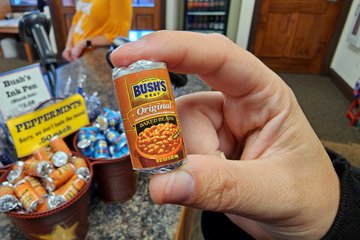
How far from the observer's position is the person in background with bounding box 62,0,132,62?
1.27 m

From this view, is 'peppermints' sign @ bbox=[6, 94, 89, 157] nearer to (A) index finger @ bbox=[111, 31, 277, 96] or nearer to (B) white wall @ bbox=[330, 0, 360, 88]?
(A) index finger @ bbox=[111, 31, 277, 96]

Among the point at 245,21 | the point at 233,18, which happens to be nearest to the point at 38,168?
the point at 245,21

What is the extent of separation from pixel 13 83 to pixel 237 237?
591mm

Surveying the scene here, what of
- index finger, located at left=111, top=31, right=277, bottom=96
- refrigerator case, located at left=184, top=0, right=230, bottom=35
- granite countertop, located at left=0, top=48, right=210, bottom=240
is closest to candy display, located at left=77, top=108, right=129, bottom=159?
granite countertop, located at left=0, top=48, right=210, bottom=240

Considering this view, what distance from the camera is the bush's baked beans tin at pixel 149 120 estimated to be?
30 cm

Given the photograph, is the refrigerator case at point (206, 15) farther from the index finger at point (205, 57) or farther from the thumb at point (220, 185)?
the thumb at point (220, 185)

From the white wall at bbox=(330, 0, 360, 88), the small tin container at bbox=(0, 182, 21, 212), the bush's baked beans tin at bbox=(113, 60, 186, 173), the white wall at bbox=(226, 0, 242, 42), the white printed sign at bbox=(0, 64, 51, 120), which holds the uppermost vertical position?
the bush's baked beans tin at bbox=(113, 60, 186, 173)

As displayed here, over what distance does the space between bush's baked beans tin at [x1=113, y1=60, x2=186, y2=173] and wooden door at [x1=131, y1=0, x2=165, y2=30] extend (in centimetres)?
303

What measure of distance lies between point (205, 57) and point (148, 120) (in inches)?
6.1

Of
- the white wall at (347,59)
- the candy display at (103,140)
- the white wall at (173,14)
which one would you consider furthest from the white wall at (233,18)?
the candy display at (103,140)

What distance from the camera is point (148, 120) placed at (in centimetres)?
30

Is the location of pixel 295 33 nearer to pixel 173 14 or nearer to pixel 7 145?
pixel 173 14

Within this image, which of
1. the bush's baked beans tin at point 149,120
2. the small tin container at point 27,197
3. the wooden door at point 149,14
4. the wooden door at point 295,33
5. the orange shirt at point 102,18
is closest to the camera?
the bush's baked beans tin at point 149,120

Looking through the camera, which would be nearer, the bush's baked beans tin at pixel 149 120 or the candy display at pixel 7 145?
the bush's baked beans tin at pixel 149 120
